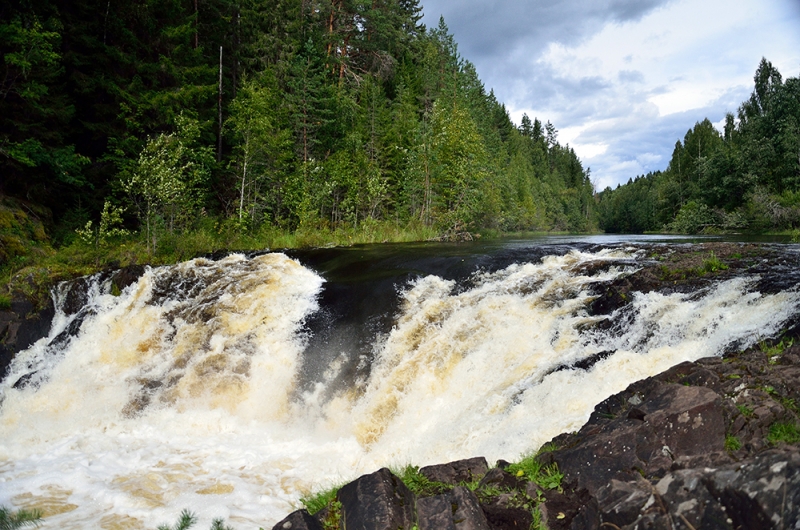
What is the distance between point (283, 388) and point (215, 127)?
20067 millimetres

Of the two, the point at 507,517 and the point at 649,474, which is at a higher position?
the point at 649,474

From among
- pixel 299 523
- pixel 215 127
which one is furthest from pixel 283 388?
pixel 215 127

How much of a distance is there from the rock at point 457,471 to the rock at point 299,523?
1233 millimetres

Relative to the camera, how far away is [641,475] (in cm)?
370

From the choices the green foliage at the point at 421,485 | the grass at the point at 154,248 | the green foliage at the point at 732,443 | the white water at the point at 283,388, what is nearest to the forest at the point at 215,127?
the grass at the point at 154,248

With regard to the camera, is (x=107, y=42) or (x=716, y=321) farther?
(x=107, y=42)

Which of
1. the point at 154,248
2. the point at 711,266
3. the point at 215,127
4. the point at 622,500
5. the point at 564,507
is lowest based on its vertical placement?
the point at 564,507

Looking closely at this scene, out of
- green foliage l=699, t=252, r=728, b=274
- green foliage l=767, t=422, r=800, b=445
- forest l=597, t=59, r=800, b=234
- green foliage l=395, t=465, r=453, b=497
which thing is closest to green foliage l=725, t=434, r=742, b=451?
green foliage l=767, t=422, r=800, b=445

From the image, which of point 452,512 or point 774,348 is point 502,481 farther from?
point 774,348

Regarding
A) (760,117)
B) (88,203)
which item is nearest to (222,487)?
(88,203)

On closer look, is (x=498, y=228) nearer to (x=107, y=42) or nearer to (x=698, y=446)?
(x=107, y=42)

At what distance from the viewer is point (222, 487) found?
5.85 metres

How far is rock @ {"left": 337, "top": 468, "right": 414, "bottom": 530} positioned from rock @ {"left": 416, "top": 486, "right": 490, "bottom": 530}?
103mm

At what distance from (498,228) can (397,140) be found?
1077cm
